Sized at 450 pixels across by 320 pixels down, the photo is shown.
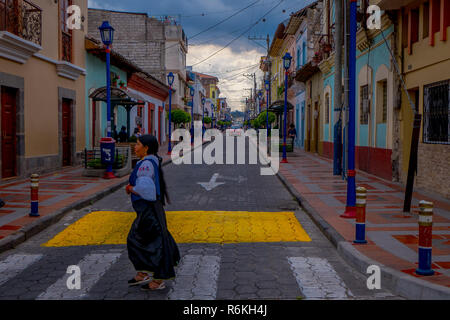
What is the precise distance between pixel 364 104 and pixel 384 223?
32.0 ft

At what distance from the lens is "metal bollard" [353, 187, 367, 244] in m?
6.23

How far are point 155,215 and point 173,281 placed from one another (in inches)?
31.6

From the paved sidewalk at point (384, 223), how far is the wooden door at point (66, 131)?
9027 mm

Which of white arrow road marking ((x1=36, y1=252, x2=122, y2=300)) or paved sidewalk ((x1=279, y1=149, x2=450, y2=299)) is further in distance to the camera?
paved sidewalk ((x1=279, y1=149, x2=450, y2=299))

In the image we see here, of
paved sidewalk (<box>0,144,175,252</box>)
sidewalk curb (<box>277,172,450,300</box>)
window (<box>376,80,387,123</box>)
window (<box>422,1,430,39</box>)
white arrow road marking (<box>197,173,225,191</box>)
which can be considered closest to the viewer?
sidewalk curb (<box>277,172,450,300</box>)

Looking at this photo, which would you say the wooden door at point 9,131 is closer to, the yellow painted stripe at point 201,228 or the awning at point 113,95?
the awning at point 113,95

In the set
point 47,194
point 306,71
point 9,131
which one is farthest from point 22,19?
point 306,71

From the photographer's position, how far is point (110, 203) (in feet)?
35.0

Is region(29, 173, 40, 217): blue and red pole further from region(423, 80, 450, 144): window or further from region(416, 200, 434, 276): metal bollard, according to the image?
region(423, 80, 450, 144): window

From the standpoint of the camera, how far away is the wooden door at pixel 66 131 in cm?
1804

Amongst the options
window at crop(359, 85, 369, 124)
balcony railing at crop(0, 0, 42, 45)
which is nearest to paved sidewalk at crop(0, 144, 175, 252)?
balcony railing at crop(0, 0, 42, 45)

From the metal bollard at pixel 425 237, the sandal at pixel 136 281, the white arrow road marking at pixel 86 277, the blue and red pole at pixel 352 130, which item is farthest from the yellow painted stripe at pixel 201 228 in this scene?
the metal bollard at pixel 425 237

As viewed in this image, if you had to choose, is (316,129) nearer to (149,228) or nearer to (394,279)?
(394,279)

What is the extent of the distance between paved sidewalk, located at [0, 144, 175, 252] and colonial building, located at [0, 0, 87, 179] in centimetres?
95
